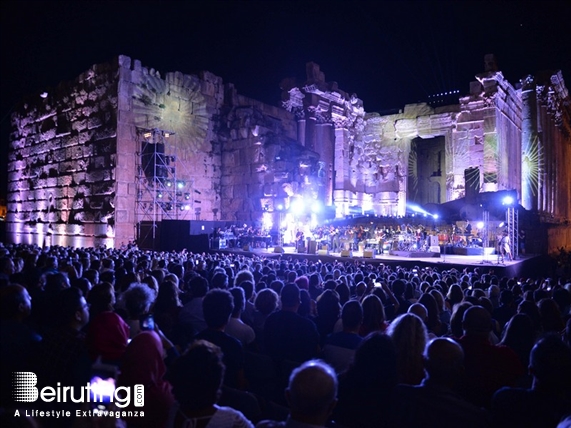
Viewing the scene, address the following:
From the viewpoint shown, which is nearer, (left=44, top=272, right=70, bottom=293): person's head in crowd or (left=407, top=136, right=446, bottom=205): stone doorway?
(left=44, top=272, right=70, bottom=293): person's head in crowd

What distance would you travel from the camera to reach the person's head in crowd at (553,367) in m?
Result: 2.65

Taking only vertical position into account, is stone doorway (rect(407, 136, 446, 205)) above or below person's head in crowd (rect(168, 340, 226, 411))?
above

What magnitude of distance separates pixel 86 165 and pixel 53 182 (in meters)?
4.30

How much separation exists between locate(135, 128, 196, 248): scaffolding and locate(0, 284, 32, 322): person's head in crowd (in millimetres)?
20077

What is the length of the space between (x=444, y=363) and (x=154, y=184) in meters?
22.9

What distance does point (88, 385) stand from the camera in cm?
296

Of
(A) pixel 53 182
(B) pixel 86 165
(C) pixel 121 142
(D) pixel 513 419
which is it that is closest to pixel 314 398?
(D) pixel 513 419

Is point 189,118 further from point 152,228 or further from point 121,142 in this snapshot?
point 152,228

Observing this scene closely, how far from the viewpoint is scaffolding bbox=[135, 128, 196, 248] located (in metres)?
23.9

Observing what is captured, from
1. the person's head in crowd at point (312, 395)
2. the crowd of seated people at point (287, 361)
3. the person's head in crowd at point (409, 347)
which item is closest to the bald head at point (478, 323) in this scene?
the crowd of seated people at point (287, 361)

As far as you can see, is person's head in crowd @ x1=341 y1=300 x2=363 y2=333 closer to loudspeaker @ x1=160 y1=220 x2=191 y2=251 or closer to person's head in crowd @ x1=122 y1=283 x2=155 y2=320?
person's head in crowd @ x1=122 y1=283 x2=155 y2=320

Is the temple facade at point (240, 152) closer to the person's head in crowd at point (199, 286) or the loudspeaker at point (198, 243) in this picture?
the loudspeaker at point (198, 243)

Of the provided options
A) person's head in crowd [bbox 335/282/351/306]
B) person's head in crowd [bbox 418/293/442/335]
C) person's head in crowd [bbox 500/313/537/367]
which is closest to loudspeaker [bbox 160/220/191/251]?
person's head in crowd [bbox 335/282/351/306]

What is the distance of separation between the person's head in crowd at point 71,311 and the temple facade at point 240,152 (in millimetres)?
21014
